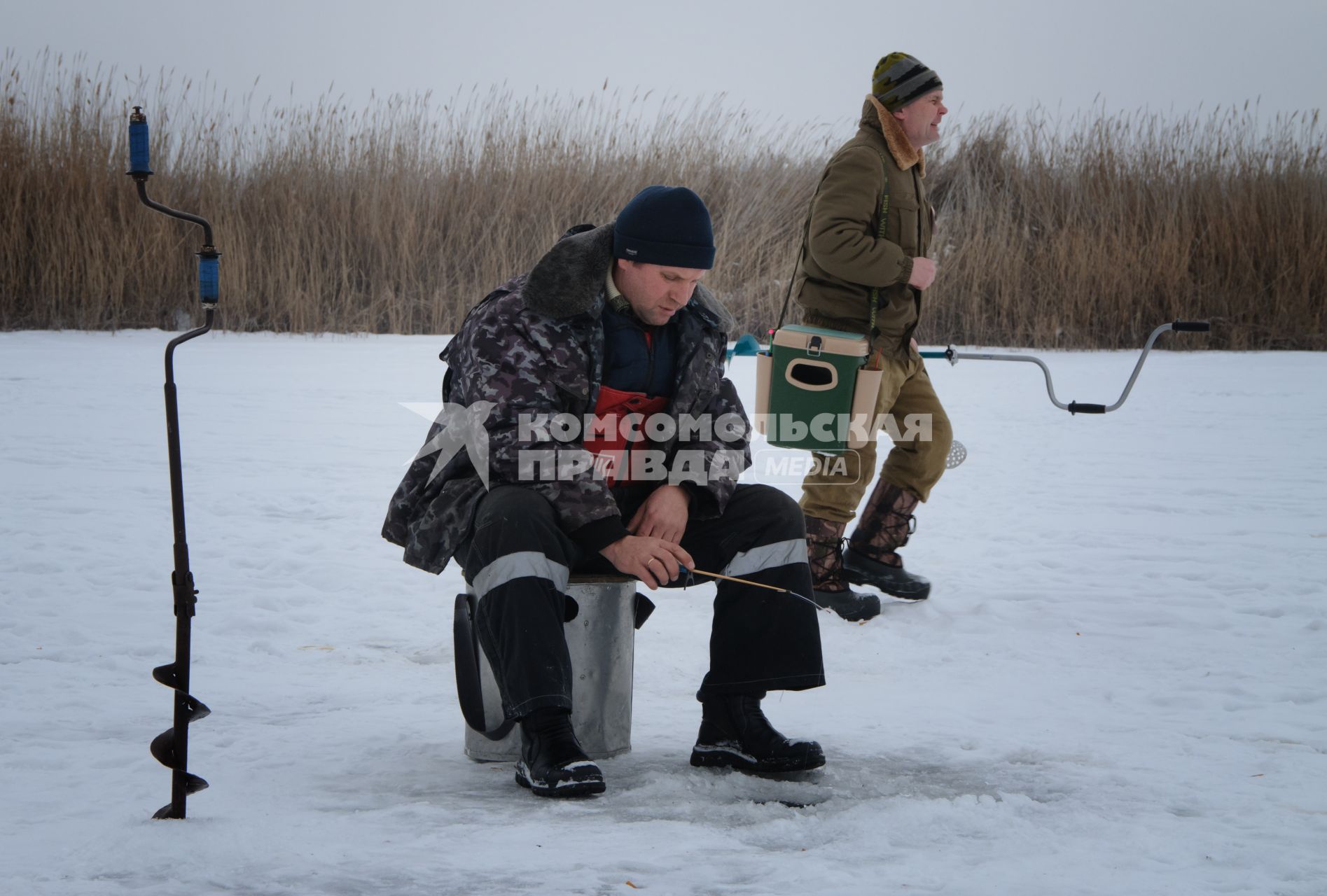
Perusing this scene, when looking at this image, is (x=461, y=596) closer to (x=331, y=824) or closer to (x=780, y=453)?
(x=331, y=824)

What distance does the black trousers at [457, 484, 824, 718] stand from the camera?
193 cm

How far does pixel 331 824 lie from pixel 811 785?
0.78 meters

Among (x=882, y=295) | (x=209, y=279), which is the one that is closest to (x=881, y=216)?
(x=882, y=295)

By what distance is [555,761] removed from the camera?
1.94 m

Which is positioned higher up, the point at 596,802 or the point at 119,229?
the point at 119,229

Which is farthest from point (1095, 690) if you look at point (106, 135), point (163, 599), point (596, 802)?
point (106, 135)

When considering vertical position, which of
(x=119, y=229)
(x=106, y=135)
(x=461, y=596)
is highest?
(x=106, y=135)

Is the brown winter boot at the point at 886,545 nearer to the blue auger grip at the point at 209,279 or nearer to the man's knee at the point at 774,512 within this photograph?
the man's knee at the point at 774,512

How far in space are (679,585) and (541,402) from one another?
409 mm

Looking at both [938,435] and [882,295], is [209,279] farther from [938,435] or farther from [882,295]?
[938,435]

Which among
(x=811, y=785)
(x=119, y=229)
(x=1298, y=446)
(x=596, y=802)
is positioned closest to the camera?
(x=596, y=802)

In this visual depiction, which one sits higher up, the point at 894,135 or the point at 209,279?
the point at 894,135

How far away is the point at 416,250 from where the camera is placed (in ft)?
27.7

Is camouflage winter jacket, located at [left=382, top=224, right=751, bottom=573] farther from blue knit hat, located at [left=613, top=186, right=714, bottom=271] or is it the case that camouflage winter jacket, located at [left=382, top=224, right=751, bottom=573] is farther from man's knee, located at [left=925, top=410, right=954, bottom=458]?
man's knee, located at [left=925, top=410, right=954, bottom=458]
